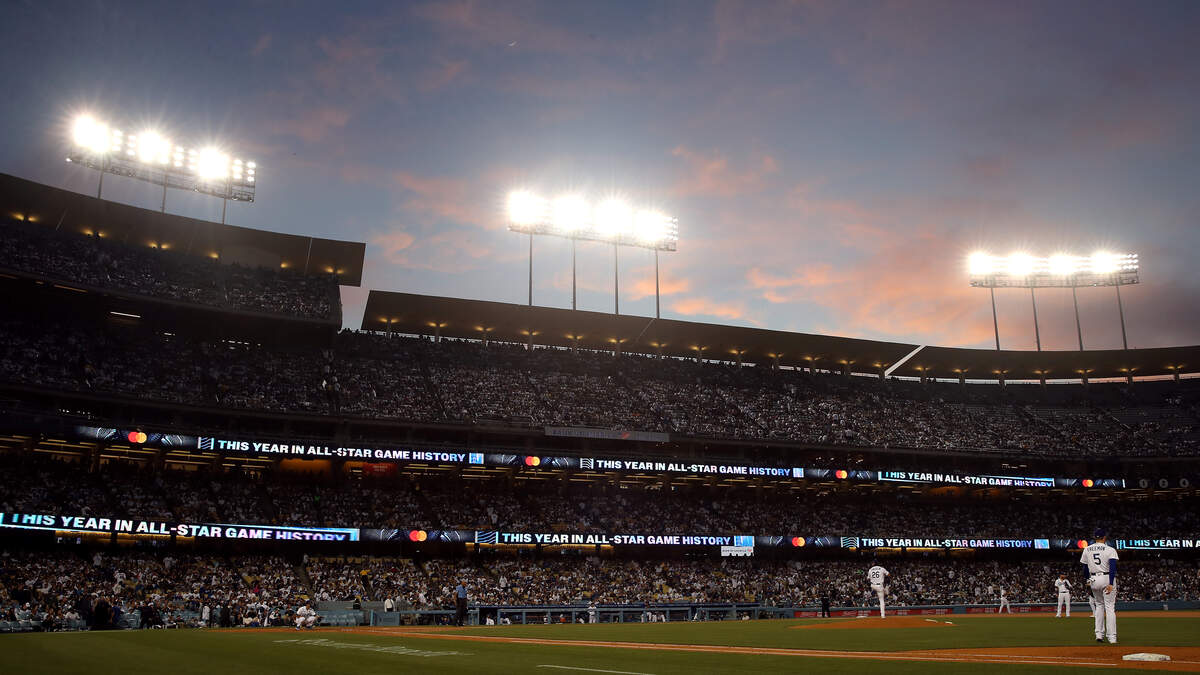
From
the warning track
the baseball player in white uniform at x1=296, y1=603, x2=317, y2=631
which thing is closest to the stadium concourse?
the baseball player in white uniform at x1=296, y1=603, x2=317, y2=631

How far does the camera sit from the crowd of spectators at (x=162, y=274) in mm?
46656

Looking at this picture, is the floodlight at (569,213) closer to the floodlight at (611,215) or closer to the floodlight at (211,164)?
the floodlight at (611,215)

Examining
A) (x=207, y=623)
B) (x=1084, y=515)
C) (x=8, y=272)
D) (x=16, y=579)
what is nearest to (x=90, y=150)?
(x=8, y=272)

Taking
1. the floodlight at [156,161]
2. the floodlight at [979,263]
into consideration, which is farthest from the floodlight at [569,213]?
the floodlight at [979,263]

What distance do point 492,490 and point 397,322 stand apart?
1548 centimetres

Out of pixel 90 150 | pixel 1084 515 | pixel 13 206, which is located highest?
pixel 90 150

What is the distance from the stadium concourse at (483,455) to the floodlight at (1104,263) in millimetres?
7127

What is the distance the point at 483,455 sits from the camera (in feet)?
168

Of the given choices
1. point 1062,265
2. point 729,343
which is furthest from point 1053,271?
point 729,343

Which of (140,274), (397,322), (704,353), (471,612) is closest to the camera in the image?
(471,612)

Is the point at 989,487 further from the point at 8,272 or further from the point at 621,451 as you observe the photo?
the point at 8,272

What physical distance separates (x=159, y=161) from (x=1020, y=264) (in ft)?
219

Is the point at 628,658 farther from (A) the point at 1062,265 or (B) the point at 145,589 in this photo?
(A) the point at 1062,265

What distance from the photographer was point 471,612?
1617 inches
